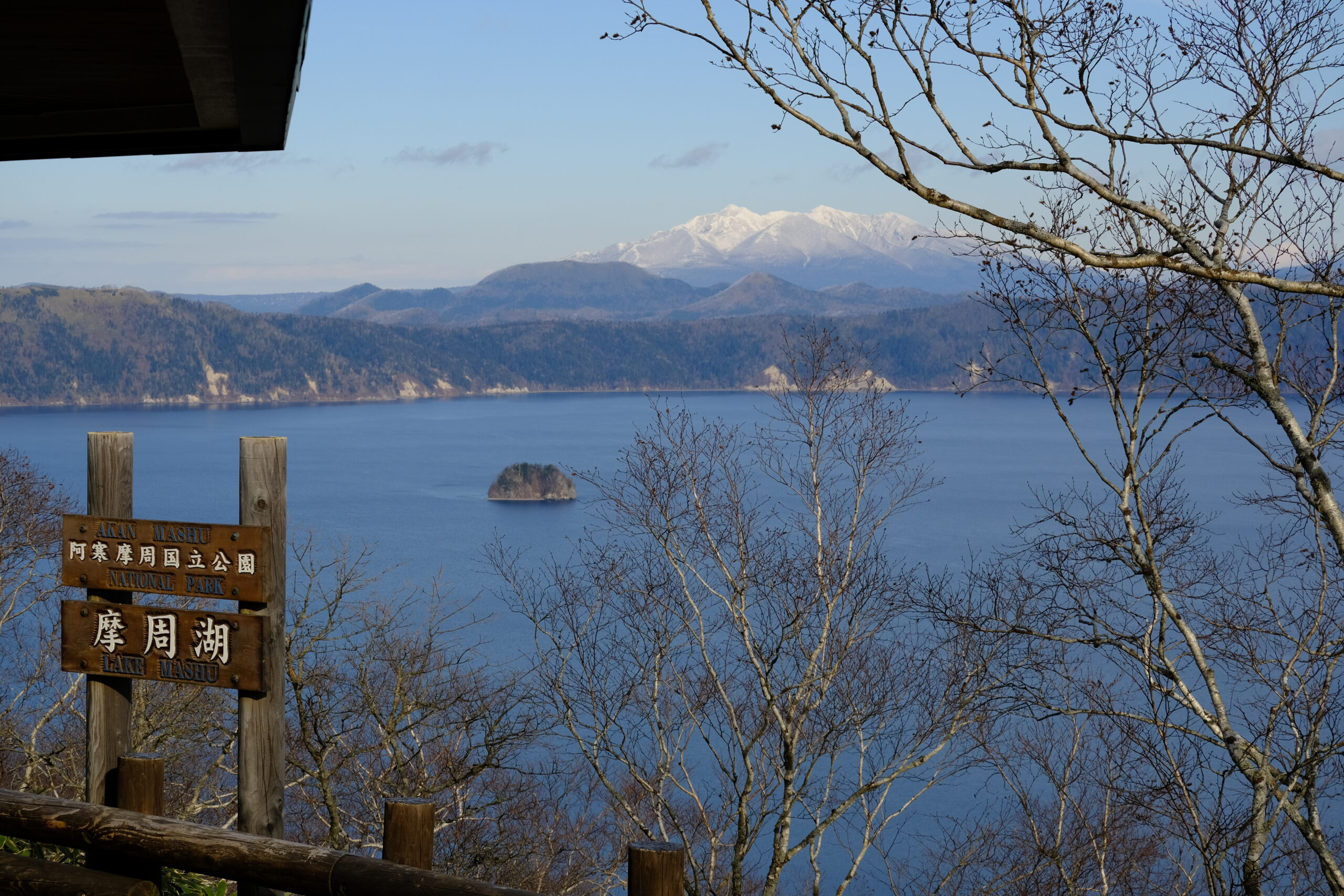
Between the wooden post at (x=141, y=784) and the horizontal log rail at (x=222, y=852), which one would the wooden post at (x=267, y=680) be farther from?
the horizontal log rail at (x=222, y=852)

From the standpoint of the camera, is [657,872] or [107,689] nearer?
[657,872]

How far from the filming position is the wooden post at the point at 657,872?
2.42 m

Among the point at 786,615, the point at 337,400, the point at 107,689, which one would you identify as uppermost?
the point at 337,400

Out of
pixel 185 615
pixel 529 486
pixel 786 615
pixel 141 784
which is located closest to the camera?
pixel 141 784

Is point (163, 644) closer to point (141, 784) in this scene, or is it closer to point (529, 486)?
point (141, 784)

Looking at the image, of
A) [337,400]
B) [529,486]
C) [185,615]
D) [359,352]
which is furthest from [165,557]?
[359,352]

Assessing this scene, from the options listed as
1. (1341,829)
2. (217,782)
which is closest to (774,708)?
(217,782)

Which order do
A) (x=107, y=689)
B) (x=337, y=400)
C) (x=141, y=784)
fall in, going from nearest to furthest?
(x=141, y=784) → (x=107, y=689) → (x=337, y=400)

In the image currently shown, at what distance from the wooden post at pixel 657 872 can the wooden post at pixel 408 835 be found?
22.6 inches

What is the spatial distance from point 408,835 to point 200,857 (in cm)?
61

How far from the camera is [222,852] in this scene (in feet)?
9.40

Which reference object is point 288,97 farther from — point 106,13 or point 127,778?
point 127,778

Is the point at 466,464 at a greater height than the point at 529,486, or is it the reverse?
the point at 466,464

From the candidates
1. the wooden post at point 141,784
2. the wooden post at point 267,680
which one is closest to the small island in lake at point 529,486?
the wooden post at point 267,680
